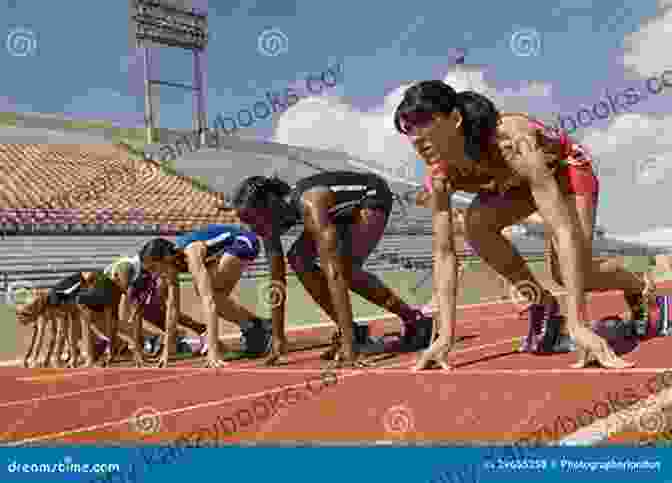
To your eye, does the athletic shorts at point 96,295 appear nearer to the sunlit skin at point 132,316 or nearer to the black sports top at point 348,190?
the sunlit skin at point 132,316

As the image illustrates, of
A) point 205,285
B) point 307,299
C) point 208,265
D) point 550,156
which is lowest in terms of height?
point 307,299

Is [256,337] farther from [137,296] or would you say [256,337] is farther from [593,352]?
[593,352]

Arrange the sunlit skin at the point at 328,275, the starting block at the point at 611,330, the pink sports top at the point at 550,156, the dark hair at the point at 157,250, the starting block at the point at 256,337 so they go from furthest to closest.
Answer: the starting block at the point at 256,337 → the dark hair at the point at 157,250 → the sunlit skin at the point at 328,275 → the starting block at the point at 611,330 → the pink sports top at the point at 550,156

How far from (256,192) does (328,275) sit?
3.47ft

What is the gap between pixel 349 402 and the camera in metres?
2.64

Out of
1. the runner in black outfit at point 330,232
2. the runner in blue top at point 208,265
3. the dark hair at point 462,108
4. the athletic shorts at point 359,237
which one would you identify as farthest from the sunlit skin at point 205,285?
the dark hair at point 462,108

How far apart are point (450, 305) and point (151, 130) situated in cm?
3329

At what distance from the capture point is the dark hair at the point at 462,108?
9.45ft

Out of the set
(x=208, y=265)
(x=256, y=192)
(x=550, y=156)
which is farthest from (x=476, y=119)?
(x=208, y=265)

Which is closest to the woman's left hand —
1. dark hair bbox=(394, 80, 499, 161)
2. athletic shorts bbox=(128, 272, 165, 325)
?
dark hair bbox=(394, 80, 499, 161)

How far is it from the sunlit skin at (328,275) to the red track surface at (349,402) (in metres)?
0.38

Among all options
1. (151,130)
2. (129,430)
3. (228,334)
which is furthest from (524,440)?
(151,130)

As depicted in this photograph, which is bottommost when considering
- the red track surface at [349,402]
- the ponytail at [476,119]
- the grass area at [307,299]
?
the grass area at [307,299]

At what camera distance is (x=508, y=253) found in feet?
12.3
